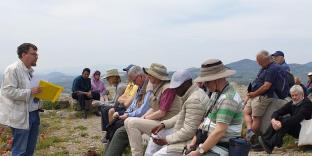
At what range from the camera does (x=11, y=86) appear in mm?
6660

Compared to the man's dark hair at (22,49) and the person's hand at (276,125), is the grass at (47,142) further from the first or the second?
the person's hand at (276,125)

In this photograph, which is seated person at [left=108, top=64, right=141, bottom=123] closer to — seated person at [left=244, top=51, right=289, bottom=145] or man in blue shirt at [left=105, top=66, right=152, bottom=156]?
man in blue shirt at [left=105, top=66, right=152, bottom=156]

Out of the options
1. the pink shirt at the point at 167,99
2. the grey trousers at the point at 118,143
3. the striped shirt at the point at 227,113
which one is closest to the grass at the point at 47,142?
the grey trousers at the point at 118,143

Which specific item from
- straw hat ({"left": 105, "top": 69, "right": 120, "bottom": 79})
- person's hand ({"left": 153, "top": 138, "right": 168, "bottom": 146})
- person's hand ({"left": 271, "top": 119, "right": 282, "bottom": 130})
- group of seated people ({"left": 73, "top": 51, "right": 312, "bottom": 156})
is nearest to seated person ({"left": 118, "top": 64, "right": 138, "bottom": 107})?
group of seated people ({"left": 73, "top": 51, "right": 312, "bottom": 156})

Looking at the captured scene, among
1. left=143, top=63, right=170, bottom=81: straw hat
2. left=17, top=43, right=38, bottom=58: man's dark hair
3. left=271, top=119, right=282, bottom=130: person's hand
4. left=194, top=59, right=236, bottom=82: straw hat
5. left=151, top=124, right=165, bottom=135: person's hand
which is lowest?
left=271, top=119, right=282, bottom=130: person's hand

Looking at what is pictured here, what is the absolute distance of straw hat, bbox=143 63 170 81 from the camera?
23.5 ft

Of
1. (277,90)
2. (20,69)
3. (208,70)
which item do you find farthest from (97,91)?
(208,70)

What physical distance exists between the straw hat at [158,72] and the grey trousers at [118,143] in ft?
3.38

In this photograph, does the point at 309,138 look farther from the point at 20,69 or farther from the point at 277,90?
the point at 20,69

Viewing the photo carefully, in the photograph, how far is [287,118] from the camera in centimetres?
834

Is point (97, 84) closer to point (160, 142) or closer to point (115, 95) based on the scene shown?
point (115, 95)

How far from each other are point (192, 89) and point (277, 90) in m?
3.21

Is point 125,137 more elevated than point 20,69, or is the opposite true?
point 20,69

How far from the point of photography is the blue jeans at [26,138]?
22.4 ft
